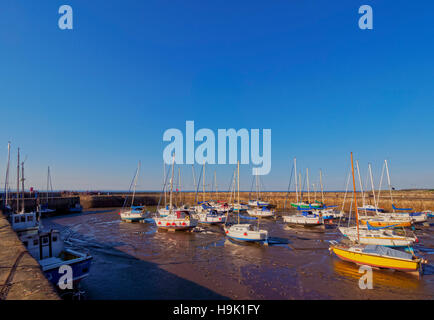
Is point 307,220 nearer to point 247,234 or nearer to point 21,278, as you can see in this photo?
point 247,234

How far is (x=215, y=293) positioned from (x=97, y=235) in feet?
85.8

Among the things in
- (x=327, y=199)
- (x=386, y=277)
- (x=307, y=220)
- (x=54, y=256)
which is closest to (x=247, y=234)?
(x=386, y=277)

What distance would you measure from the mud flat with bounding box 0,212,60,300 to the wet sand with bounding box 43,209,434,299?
481 cm

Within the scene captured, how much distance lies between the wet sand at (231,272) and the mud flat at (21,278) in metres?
4.81

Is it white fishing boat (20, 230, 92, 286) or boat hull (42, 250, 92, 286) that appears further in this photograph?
white fishing boat (20, 230, 92, 286)

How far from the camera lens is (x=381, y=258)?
697 inches

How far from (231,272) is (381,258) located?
11936 mm

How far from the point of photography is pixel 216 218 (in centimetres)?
4125

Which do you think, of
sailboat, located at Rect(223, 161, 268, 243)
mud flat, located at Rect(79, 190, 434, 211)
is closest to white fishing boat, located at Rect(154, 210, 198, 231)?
sailboat, located at Rect(223, 161, 268, 243)

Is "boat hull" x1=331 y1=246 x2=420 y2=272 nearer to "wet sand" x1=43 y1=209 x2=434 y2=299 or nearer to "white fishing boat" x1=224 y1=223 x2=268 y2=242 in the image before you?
"wet sand" x1=43 y1=209 x2=434 y2=299

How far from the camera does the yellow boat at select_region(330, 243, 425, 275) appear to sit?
1681 centimetres

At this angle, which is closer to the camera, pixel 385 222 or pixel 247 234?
pixel 247 234
